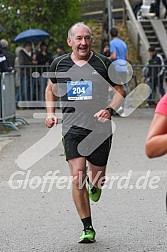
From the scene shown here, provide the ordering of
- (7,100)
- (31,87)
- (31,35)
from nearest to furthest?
(7,100)
(31,87)
(31,35)

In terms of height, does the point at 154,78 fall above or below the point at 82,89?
below

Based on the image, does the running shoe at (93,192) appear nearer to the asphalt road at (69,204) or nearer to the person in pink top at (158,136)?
the asphalt road at (69,204)

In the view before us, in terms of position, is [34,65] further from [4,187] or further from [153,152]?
[153,152]

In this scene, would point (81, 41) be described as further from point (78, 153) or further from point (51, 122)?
point (78, 153)

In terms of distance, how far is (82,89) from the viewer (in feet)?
23.4

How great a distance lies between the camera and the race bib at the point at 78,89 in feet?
23.4

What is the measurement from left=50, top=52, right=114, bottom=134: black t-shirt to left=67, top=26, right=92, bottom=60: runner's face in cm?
12

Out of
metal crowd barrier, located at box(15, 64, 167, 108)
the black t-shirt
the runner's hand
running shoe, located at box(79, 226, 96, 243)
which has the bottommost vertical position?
metal crowd barrier, located at box(15, 64, 167, 108)

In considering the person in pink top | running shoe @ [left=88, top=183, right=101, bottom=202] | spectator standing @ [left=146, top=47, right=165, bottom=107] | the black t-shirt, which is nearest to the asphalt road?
running shoe @ [left=88, top=183, right=101, bottom=202]

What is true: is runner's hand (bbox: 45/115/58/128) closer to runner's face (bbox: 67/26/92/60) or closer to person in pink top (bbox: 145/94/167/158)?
runner's face (bbox: 67/26/92/60)

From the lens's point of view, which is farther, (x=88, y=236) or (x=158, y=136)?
(x=88, y=236)

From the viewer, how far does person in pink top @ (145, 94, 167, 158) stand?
183 inches

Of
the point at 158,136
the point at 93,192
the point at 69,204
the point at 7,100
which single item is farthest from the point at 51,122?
the point at 7,100

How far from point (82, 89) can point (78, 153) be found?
0.56m
